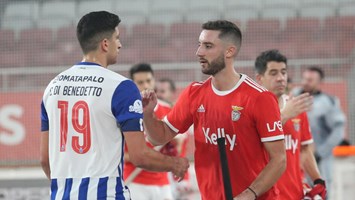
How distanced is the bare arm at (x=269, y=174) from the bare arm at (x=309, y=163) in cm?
122

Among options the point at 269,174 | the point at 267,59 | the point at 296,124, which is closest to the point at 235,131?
the point at 269,174

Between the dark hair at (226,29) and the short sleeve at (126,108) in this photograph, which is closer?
the short sleeve at (126,108)

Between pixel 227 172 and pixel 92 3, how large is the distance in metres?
8.42

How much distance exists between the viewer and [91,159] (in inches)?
158

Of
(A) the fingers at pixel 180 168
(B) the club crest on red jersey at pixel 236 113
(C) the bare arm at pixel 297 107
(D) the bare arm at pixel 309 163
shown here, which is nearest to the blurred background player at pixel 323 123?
(D) the bare arm at pixel 309 163

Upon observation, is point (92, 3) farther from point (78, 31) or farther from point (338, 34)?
point (78, 31)

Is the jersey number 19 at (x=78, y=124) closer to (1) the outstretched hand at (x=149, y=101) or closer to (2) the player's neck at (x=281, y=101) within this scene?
(1) the outstretched hand at (x=149, y=101)

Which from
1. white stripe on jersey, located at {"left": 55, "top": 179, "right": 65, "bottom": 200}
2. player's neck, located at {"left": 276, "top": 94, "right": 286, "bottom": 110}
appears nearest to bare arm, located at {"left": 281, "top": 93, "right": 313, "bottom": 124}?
player's neck, located at {"left": 276, "top": 94, "right": 286, "bottom": 110}

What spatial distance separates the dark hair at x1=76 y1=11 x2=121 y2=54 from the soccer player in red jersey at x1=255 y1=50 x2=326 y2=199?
1.56 metres

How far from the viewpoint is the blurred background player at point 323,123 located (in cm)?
905

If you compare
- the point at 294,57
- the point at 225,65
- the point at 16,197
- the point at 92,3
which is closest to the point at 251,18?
the point at 294,57

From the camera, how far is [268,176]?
4355mm

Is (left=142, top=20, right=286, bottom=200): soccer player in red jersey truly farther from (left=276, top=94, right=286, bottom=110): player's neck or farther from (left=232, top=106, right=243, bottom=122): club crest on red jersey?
(left=276, top=94, right=286, bottom=110): player's neck

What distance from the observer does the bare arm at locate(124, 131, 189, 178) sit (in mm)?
4016
